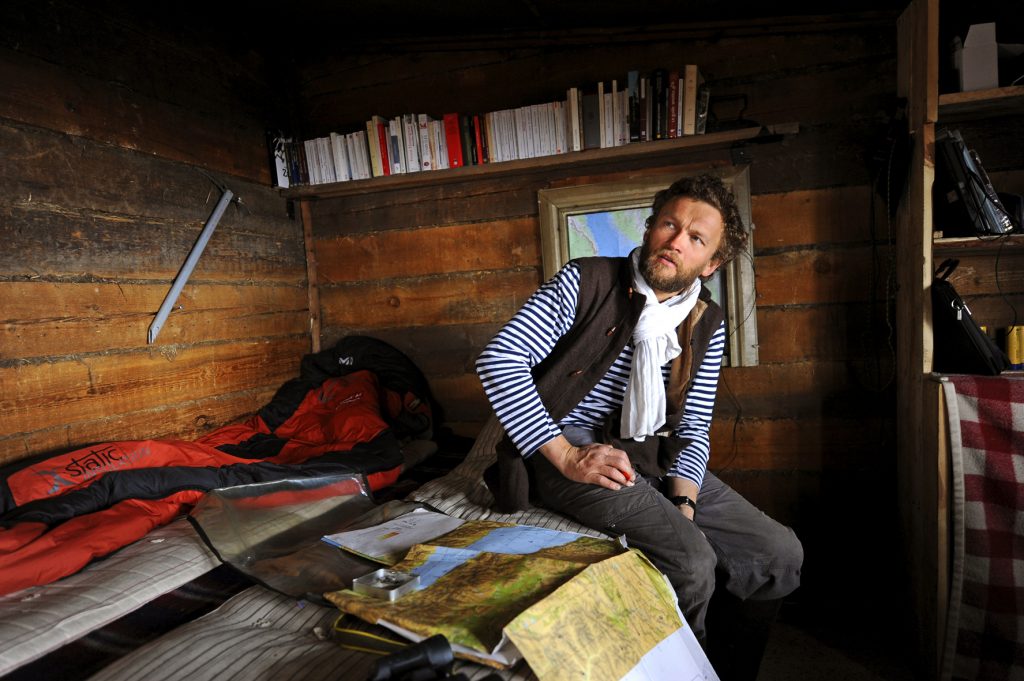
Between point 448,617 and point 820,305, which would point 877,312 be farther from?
point 448,617

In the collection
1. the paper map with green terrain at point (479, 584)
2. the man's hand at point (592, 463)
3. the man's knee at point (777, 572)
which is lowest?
the man's knee at point (777, 572)

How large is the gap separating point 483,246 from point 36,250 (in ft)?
5.38

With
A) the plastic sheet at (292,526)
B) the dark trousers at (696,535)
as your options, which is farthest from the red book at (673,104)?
the plastic sheet at (292,526)

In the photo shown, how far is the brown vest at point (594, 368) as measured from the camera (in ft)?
5.21

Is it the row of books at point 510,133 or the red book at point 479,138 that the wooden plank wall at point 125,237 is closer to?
the row of books at point 510,133

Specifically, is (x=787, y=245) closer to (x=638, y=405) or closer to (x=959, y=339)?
(x=959, y=339)

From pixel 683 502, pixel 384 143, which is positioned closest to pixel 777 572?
pixel 683 502

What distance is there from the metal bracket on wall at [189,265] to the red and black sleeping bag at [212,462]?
478mm

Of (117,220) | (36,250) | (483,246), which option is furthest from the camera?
(483,246)

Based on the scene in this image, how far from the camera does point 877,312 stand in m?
2.36

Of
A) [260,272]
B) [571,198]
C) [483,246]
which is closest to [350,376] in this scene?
[260,272]

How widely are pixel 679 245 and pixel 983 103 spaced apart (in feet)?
3.56

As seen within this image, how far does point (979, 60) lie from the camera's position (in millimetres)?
1801

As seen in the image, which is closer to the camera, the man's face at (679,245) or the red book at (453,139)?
the man's face at (679,245)
